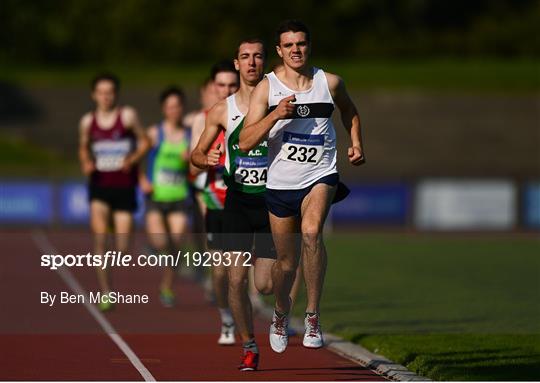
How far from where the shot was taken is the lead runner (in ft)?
37.3

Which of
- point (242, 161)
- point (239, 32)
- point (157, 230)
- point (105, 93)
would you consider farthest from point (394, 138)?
point (242, 161)

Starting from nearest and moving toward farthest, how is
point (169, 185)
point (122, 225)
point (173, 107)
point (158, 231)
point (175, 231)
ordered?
point (122, 225)
point (173, 107)
point (175, 231)
point (158, 231)
point (169, 185)

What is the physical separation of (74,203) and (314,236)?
24.7m

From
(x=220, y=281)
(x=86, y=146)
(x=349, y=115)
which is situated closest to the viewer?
(x=349, y=115)

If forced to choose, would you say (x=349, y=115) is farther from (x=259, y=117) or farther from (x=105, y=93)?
(x=105, y=93)

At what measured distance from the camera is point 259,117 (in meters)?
11.4

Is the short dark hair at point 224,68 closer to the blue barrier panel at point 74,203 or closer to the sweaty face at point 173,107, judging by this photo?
the sweaty face at point 173,107

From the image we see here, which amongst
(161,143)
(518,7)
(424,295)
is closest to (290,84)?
(161,143)

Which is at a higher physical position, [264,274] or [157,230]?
[264,274]

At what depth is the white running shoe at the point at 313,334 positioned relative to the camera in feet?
38.3

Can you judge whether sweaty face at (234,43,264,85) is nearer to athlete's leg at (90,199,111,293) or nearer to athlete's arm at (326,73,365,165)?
athlete's arm at (326,73,365,165)

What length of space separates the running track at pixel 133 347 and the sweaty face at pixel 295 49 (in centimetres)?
225

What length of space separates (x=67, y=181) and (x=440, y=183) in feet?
27.6

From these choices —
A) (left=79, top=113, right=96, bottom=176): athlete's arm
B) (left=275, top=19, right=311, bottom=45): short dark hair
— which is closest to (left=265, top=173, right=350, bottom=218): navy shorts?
(left=275, top=19, right=311, bottom=45): short dark hair
